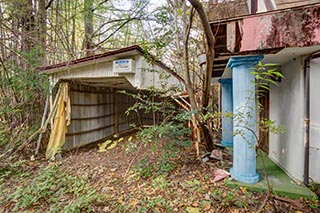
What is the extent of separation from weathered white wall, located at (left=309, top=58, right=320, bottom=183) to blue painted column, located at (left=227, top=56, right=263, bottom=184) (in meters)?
0.93

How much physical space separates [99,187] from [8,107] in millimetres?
4109

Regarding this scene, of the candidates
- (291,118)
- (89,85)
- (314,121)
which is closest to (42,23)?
(89,85)

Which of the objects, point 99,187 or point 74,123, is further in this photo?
point 74,123

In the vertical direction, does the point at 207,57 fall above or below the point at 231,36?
below

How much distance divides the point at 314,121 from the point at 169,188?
2694 mm

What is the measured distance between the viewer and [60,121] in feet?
18.8

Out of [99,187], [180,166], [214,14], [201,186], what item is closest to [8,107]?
[99,187]

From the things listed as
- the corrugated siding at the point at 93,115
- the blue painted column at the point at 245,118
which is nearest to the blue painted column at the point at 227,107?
the blue painted column at the point at 245,118

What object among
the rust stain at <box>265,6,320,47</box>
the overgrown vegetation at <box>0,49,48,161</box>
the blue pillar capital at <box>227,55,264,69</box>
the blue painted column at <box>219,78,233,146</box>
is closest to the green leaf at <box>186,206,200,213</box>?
the blue pillar capital at <box>227,55,264,69</box>

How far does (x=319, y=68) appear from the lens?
3.25m

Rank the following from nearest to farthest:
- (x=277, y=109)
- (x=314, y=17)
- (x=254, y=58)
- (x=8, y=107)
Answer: (x=314, y=17) < (x=254, y=58) < (x=277, y=109) < (x=8, y=107)

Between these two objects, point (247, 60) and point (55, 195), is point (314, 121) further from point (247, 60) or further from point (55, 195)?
point (55, 195)

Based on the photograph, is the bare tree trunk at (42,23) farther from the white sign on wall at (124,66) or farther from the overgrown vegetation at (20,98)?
the white sign on wall at (124,66)

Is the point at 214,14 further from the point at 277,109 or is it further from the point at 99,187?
the point at 99,187
